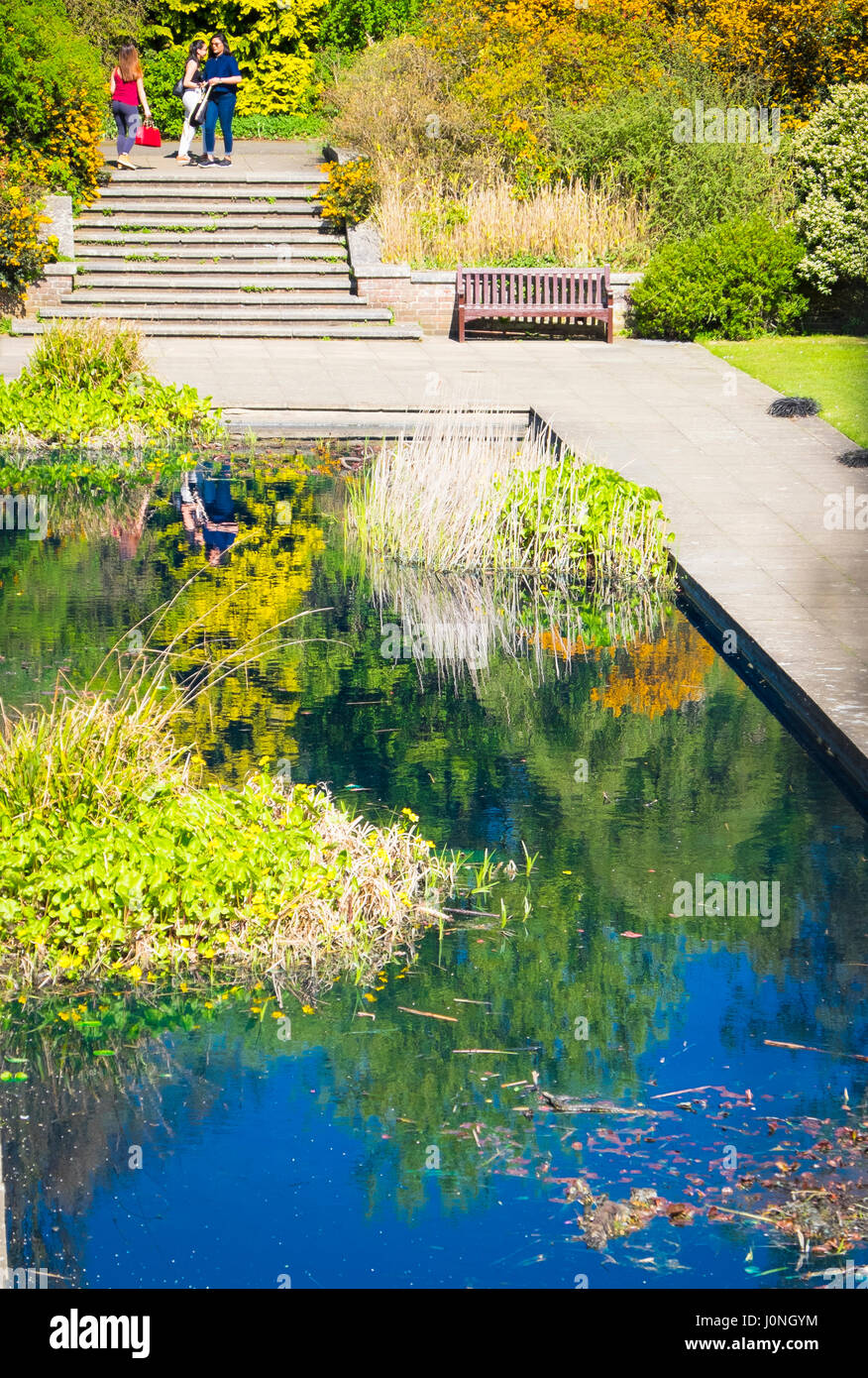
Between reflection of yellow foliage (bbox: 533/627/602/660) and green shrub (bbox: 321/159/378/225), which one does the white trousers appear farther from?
reflection of yellow foliage (bbox: 533/627/602/660)

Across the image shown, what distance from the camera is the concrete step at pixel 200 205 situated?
2219 centimetres

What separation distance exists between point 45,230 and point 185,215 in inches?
89.8

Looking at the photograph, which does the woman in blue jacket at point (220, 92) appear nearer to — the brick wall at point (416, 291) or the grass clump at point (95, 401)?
the brick wall at point (416, 291)

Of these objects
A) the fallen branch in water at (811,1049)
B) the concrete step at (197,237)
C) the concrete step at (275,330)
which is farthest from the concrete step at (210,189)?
the fallen branch in water at (811,1049)

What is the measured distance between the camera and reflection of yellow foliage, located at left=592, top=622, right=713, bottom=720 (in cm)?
905

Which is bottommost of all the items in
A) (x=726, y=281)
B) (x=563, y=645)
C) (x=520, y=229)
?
(x=563, y=645)

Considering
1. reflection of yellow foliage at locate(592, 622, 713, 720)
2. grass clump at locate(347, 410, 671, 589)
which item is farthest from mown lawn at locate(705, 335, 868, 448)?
reflection of yellow foliage at locate(592, 622, 713, 720)

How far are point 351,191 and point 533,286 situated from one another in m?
3.54

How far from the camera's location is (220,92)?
24141 millimetres

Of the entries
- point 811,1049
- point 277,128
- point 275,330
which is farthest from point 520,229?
point 811,1049

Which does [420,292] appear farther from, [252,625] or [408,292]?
[252,625]

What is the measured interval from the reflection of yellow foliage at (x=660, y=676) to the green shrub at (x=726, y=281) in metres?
10.6
